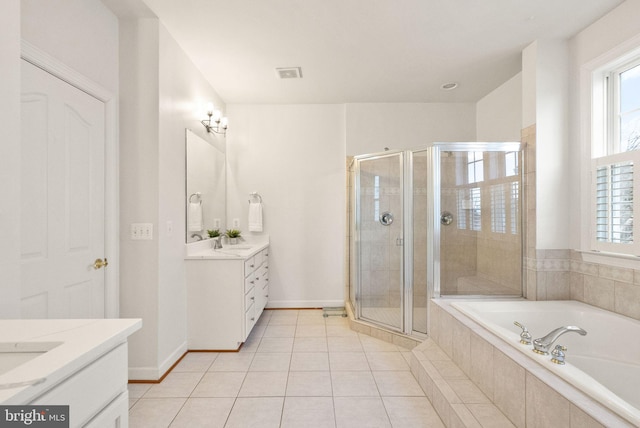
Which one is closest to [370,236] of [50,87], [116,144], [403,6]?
[403,6]

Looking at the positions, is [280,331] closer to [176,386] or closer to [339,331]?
[339,331]

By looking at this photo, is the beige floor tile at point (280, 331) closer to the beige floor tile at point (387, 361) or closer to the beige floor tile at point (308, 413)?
the beige floor tile at point (387, 361)

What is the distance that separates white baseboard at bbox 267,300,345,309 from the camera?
3.92 meters

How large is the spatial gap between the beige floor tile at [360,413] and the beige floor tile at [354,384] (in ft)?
0.19

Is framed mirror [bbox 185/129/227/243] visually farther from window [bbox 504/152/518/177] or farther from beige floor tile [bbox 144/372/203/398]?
window [bbox 504/152/518/177]

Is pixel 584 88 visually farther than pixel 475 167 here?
No

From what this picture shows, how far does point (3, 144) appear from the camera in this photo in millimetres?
1093

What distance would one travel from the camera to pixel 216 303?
269 cm

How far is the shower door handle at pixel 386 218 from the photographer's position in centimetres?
308

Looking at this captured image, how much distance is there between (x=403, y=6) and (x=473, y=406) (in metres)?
2.41

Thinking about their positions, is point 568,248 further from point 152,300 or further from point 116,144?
point 116,144

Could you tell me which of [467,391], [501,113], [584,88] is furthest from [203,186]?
[584,88]

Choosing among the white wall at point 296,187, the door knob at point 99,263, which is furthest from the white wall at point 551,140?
the door knob at point 99,263

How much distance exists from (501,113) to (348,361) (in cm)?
292
